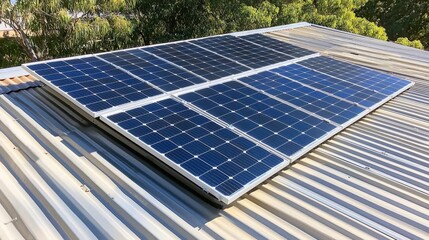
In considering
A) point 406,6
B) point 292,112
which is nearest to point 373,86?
point 292,112

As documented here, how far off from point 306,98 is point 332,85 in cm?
152

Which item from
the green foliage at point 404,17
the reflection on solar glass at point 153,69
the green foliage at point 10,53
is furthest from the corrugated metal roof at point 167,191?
the green foliage at point 404,17

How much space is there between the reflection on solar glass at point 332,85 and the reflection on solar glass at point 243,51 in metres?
0.67

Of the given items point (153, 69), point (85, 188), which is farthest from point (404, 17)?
point (85, 188)

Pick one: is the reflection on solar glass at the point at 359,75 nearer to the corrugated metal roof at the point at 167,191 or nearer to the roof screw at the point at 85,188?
the corrugated metal roof at the point at 167,191

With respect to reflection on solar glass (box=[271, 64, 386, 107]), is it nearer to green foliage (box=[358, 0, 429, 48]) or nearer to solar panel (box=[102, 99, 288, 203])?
solar panel (box=[102, 99, 288, 203])

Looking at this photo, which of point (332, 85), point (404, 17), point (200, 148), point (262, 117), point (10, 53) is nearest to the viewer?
point (200, 148)

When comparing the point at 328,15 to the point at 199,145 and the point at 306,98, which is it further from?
the point at 199,145

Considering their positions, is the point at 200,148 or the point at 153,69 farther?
the point at 153,69

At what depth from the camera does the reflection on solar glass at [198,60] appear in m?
8.80

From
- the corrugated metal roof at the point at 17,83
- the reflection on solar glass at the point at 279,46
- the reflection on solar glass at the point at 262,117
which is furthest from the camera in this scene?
the reflection on solar glass at the point at 279,46

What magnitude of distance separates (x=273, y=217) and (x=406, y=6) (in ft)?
126

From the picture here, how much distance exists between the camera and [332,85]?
9266 mm

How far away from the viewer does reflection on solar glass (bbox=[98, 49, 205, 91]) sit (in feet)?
25.6
